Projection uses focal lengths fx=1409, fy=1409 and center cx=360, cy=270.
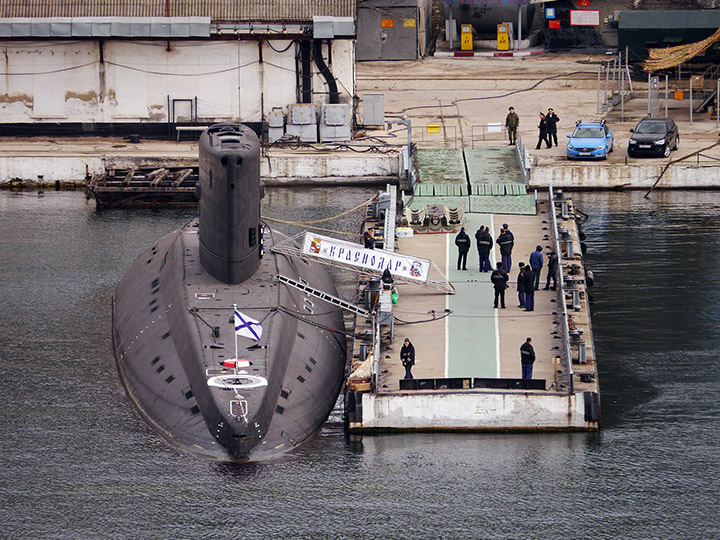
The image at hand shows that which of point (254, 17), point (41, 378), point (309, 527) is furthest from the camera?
point (254, 17)

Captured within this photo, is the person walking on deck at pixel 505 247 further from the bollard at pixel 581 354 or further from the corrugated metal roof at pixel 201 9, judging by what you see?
the corrugated metal roof at pixel 201 9

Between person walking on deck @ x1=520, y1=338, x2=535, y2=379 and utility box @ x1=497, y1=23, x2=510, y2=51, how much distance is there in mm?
59960

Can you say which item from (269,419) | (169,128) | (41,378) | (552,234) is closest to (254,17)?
(169,128)

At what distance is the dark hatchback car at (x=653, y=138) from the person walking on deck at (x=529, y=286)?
2781 cm

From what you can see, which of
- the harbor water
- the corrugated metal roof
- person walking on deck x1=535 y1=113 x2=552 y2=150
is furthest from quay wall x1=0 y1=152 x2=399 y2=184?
the harbor water

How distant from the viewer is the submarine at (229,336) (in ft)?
133

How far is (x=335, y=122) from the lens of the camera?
79750mm

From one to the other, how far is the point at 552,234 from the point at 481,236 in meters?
6.69

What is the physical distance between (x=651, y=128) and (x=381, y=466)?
134 feet

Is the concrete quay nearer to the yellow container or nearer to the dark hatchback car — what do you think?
the dark hatchback car

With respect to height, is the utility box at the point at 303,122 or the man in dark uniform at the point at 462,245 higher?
the utility box at the point at 303,122

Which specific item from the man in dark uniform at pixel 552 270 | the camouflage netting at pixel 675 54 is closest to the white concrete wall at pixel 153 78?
the camouflage netting at pixel 675 54

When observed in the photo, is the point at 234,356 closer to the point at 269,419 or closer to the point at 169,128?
the point at 269,419

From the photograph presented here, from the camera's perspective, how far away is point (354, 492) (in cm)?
3909
